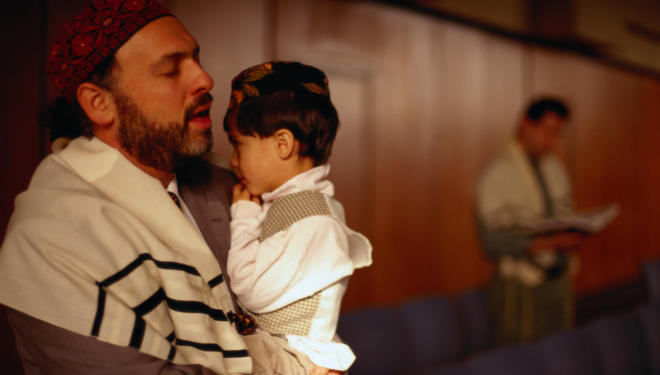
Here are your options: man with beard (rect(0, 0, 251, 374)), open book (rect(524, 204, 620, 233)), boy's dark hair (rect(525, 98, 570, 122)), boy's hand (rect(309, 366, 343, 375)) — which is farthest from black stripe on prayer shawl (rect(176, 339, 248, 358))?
boy's dark hair (rect(525, 98, 570, 122))

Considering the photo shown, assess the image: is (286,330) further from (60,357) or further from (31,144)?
(31,144)

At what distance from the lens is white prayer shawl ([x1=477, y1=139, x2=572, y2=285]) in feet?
7.29

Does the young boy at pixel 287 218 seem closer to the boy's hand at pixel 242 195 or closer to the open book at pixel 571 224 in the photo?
the boy's hand at pixel 242 195

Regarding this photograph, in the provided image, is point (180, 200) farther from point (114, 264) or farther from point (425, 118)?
point (425, 118)

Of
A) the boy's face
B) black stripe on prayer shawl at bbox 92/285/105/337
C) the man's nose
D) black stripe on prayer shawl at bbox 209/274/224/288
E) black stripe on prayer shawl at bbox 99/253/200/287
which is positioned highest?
the man's nose

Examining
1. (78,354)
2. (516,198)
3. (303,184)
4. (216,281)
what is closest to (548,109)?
(516,198)

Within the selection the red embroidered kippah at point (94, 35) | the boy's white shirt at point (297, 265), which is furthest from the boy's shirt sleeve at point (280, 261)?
the red embroidered kippah at point (94, 35)

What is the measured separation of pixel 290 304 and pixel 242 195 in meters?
0.13

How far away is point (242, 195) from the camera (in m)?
0.60

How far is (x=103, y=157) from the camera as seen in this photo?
21.3 inches

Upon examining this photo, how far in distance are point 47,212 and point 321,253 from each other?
0.90 ft

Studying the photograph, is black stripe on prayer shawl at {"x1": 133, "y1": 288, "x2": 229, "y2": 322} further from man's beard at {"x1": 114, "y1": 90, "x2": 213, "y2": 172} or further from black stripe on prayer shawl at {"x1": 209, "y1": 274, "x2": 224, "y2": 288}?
man's beard at {"x1": 114, "y1": 90, "x2": 213, "y2": 172}

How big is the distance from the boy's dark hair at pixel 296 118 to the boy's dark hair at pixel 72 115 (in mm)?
131

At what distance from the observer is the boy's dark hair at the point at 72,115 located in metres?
0.52
